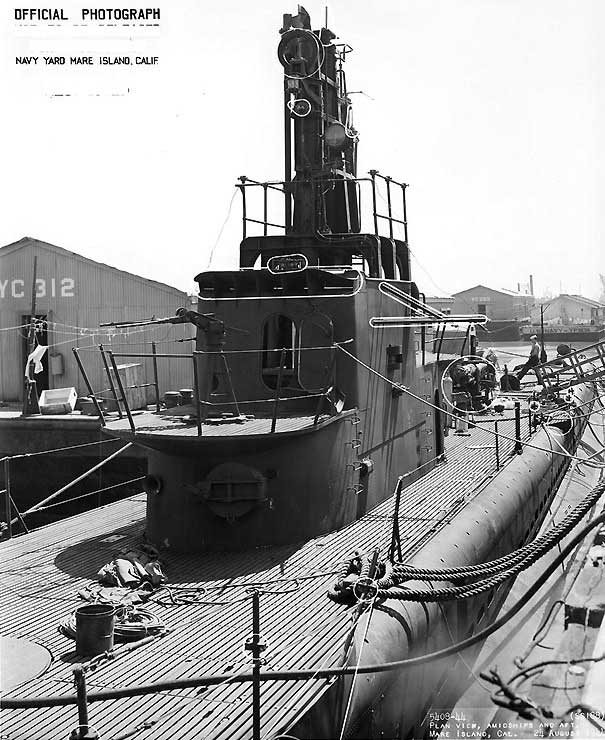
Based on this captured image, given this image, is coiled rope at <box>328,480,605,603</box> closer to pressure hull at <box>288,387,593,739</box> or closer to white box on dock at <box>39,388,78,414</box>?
pressure hull at <box>288,387,593,739</box>

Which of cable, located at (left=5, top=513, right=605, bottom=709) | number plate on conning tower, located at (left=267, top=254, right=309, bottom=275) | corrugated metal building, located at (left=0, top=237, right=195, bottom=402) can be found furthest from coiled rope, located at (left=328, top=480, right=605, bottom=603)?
corrugated metal building, located at (left=0, top=237, right=195, bottom=402)

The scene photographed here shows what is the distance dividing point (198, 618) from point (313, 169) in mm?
7988

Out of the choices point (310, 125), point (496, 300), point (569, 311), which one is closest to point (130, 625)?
point (310, 125)

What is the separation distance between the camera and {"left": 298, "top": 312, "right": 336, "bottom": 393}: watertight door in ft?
37.7

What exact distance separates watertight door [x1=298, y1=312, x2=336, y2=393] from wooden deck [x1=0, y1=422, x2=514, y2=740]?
2117 mm

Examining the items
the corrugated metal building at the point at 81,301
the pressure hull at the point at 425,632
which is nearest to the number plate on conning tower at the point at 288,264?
the pressure hull at the point at 425,632

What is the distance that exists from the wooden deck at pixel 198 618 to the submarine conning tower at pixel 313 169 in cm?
422

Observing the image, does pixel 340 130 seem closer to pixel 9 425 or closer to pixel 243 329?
pixel 243 329

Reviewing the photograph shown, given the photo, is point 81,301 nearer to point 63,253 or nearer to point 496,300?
point 63,253

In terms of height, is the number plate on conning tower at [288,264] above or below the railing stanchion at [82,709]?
above

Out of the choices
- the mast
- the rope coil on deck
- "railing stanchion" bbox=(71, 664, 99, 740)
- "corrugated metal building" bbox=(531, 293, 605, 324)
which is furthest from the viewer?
"corrugated metal building" bbox=(531, 293, 605, 324)

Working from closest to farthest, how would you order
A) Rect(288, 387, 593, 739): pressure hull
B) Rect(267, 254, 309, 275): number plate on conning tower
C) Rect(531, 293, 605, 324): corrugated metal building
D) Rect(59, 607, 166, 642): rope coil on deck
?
Rect(288, 387, 593, 739): pressure hull < Rect(59, 607, 166, 642): rope coil on deck < Rect(267, 254, 309, 275): number plate on conning tower < Rect(531, 293, 605, 324): corrugated metal building

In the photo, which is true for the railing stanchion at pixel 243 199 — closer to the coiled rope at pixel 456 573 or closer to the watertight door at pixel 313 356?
the watertight door at pixel 313 356

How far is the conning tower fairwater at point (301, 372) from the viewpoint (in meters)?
10.3
